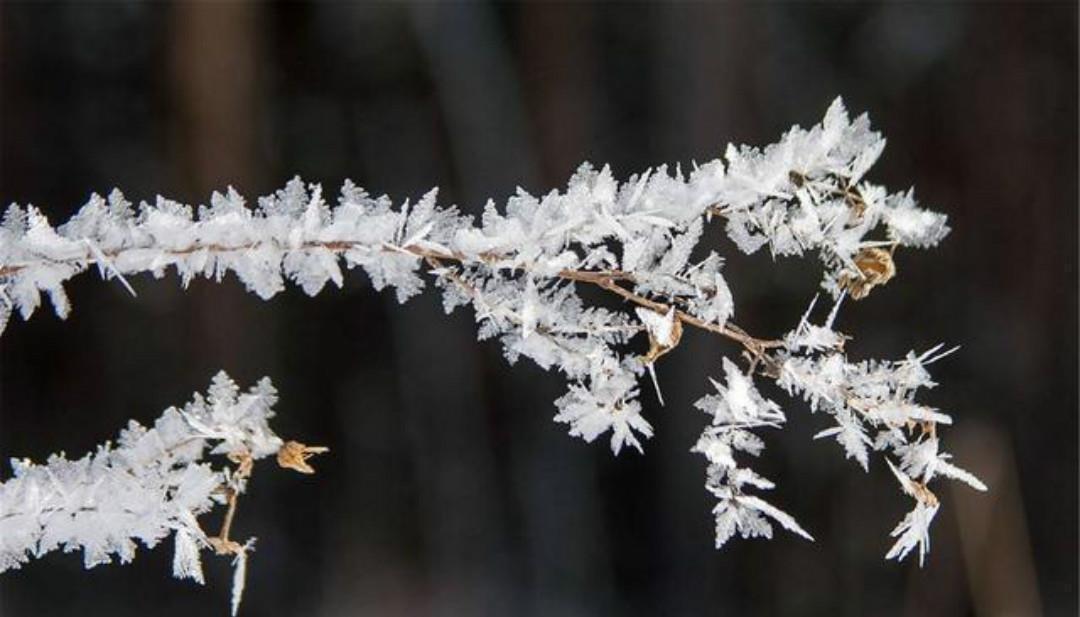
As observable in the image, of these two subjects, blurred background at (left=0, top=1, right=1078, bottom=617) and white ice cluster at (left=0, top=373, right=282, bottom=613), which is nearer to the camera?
white ice cluster at (left=0, top=373, right=282, bottom=613)

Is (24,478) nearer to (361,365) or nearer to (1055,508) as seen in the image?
(361,365)

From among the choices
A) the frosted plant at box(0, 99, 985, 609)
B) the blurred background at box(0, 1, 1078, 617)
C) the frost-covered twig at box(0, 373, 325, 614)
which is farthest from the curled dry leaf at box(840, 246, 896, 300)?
the blurred background at box(0, 1, 1078, 617)

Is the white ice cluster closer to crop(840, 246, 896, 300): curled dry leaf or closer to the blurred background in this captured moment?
crop(840, 246, 896, 300): curled dry leaf

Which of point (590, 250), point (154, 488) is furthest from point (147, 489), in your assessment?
point (590, 250)

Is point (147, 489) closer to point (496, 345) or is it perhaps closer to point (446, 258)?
point (446, 258)

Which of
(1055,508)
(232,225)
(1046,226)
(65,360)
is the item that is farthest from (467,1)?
(232,225)

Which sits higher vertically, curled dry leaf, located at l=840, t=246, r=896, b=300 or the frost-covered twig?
Answer: curled dry leaf, located at l=840, t=246, r=896, b=300
